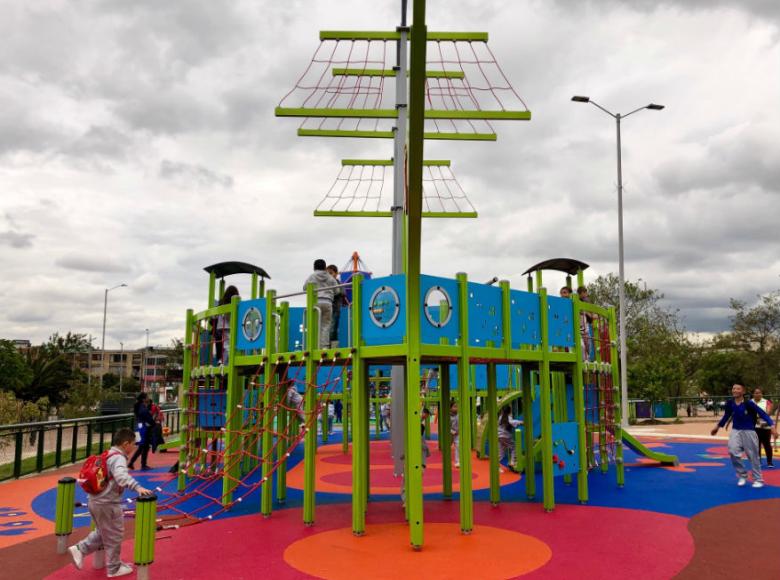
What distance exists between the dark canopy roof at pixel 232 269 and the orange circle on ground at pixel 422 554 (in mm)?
6816

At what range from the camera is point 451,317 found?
9.31 metres

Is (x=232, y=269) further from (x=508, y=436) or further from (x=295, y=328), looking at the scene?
(x=508, y=436)

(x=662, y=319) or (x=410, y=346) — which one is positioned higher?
(x=662, y=319)

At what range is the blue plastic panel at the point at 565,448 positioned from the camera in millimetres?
11008

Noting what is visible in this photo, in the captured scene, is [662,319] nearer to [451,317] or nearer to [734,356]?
[734,356]

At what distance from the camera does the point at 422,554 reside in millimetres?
7910

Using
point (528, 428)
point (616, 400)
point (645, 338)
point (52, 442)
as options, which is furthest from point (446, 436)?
point (645, 338)

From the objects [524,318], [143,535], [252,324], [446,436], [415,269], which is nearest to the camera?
[143,535]

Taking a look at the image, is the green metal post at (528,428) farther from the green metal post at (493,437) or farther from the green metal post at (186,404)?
the green metal post at (186,404)

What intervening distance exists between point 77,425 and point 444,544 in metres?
13.3

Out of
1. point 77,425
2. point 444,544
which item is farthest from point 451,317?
point 77,425

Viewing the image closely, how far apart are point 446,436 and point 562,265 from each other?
189 inches

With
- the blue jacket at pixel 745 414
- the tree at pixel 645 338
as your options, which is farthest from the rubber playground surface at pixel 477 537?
the tree at pixel 645 338

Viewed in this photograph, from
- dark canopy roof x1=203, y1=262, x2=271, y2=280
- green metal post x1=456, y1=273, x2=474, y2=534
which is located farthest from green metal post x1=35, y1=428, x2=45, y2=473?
green metal post x1=456, y1=273, x2=474, y2=534
